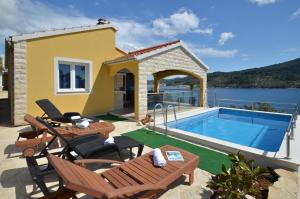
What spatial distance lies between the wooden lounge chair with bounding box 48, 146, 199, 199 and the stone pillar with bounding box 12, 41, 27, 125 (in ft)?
25.1

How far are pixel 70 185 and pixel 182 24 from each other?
20505mm

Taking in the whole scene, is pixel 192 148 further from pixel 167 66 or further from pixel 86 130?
pixel 167 66

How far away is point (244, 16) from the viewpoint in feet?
52.1

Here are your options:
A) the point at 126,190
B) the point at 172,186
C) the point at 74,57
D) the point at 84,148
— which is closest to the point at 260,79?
the point at 74,57

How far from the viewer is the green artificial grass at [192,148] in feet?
18.0

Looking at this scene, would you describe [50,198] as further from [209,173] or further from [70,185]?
[209,173]

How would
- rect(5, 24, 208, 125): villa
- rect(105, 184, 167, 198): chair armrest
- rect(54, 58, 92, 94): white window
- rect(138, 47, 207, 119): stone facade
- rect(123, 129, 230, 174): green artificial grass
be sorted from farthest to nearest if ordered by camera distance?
rect(54, 58, 92, 94): white window < rect(138, 47, 207, 119): stone facade < rect(5, 24, 208, 125): villa < rect(123, 129, 230, 174): green artificial grass < rect(105, 184, 167, 198): chair armrest

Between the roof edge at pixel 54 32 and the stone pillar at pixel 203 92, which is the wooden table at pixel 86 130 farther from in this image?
the stone pillar at pixel 203 92

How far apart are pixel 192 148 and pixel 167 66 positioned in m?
6.90

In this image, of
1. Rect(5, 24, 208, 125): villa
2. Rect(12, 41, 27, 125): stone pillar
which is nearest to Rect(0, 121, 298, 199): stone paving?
Rect(12, 41, 27, 125): stone pillar

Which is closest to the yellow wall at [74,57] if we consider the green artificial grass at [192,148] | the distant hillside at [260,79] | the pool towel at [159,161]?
the green artificial grass at [192,148]

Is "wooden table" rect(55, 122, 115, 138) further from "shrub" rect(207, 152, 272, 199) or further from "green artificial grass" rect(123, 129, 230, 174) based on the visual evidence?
"shrub" rect(207, 152, 272, 199)

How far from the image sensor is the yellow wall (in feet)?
32.9

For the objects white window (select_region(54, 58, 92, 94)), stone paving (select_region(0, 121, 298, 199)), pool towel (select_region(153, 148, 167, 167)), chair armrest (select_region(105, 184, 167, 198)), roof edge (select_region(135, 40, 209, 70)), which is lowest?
stone paving (select_region(0, 121, 298, 199))
